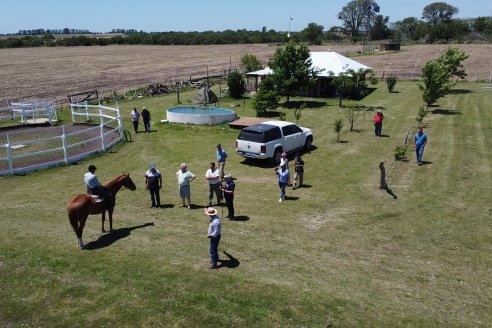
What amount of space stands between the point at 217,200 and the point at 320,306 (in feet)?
22.5

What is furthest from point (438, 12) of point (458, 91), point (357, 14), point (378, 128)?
point (378, 128)

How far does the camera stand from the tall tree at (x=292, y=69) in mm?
33812

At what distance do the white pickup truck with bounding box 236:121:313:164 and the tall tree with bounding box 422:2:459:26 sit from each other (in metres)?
190

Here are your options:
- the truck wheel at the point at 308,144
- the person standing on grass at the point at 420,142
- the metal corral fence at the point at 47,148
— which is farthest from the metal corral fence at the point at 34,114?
the person standing on grass at the point at 420,142

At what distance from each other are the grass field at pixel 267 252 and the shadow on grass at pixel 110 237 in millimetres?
50

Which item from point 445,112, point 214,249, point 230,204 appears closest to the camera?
point 214,249

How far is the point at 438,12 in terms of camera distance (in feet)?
607

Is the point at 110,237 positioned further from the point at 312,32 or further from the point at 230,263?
the point at 312,32

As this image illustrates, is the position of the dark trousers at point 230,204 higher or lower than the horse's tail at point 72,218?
lower

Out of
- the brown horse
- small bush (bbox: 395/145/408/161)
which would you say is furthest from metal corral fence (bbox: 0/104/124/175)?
small bush (bbox: 395/145/408/161)

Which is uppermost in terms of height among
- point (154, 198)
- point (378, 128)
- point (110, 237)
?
point (378, 128)

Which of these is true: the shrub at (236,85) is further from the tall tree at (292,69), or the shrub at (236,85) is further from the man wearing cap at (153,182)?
the man wearing cap at (153,182)

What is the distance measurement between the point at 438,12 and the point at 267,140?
197 meters

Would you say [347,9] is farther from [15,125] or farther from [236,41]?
[15,125]
